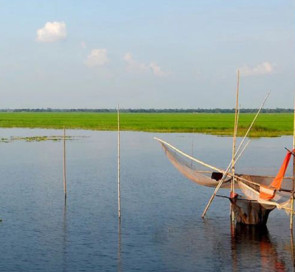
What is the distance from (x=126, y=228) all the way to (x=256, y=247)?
3519mm

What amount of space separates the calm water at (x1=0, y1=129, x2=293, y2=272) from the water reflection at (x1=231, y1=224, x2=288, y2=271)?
23mm

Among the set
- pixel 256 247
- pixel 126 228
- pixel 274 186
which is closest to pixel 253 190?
pixel 274 186

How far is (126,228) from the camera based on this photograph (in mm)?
14797

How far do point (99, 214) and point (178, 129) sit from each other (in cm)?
4354

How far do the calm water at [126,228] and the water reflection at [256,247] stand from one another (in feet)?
0.07

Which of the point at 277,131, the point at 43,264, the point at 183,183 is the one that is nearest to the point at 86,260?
the point at 43,264

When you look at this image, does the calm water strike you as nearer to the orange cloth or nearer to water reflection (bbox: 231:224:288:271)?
water reflection (bbox: 231:224:288:271)

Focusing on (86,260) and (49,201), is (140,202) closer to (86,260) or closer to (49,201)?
(49,201)

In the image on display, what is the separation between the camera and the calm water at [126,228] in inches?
474

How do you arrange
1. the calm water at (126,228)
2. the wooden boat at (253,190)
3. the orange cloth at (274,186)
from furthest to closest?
the wooden boat at (253,190), the orange cloth at (274,186), the calm water at (126,228)

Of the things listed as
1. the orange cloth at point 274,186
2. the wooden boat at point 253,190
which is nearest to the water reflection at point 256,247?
the wooden boat at point 253,190

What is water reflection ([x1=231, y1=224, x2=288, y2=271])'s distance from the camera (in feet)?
39.1

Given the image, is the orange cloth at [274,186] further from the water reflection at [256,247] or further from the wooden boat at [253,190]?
the water reflection at [256,247]

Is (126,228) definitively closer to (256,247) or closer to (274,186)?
(256,247)
